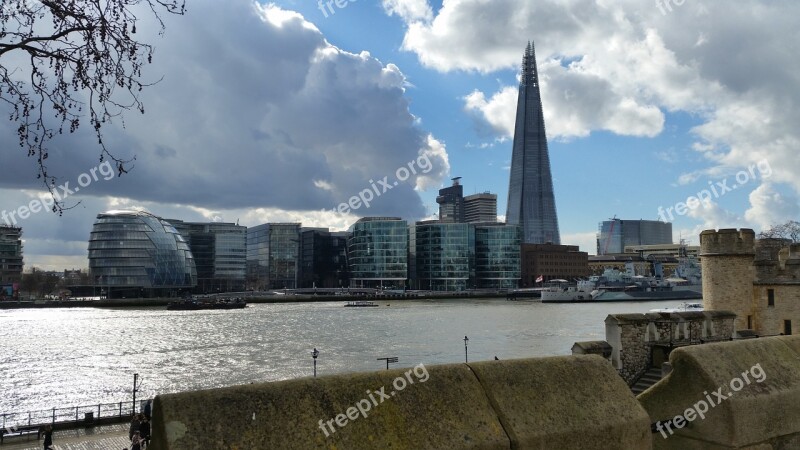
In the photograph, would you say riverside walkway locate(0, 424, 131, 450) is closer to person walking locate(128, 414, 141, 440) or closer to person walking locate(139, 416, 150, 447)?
person walking locate(128, 414, 141, 440)

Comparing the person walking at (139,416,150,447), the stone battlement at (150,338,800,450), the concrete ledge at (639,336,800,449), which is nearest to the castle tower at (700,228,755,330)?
the stone battlement at (150,338,800,450)

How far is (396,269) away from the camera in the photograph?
197 metres

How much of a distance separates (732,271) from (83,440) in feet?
90.7

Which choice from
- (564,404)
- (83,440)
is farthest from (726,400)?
(83,440)

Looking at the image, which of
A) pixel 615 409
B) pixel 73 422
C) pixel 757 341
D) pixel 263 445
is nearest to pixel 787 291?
pixel 757 341

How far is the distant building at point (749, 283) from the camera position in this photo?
23.6 meters

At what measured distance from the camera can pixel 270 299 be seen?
17150cm

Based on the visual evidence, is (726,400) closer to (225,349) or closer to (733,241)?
(733,241)

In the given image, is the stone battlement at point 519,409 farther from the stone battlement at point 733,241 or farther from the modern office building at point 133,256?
the modern office building at point 133,256

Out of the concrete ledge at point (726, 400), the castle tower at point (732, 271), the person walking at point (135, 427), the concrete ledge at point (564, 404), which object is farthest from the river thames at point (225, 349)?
the concrete ledge at point (564, 404)

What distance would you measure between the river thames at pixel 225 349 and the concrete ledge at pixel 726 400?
2229 cm

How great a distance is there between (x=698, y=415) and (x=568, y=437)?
1.47 m

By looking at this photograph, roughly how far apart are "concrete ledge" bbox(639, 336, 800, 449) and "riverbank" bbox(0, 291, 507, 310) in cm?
16731

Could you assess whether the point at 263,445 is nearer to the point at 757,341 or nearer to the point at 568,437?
the point at 568,437
